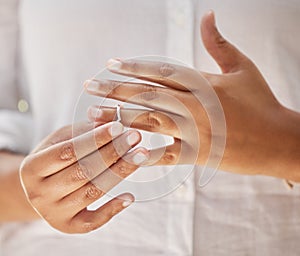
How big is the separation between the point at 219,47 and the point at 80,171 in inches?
8.9

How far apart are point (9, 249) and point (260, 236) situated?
37 cm

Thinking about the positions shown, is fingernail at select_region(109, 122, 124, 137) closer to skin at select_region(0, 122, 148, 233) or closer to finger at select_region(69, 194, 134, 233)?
skin at select_region(0, 122, 148, 233)

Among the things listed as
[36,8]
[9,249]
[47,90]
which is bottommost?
[9,249]

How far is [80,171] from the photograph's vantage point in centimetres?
57

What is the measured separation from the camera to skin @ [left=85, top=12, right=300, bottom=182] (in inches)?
22.1

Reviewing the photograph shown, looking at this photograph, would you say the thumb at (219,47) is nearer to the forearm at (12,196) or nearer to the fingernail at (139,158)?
the fingernail at (139,158)

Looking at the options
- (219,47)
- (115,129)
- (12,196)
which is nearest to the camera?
(115,129)

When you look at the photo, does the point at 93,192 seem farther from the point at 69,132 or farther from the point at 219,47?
the point at 219,47

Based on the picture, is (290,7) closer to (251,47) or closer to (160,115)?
(251,47)

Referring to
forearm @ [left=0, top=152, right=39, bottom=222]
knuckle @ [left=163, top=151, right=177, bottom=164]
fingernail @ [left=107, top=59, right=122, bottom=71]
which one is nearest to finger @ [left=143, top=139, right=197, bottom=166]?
knuckle @ [left=163, top=151, right=177, bottom=164]

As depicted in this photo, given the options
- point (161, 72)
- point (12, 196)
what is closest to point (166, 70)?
point (161, 72)

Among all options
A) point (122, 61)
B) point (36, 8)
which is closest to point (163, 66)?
point (122, 61)

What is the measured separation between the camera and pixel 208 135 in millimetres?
617

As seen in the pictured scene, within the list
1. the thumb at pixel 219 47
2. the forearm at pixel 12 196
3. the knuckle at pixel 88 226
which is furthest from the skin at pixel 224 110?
the forearm at pixel 12 196
